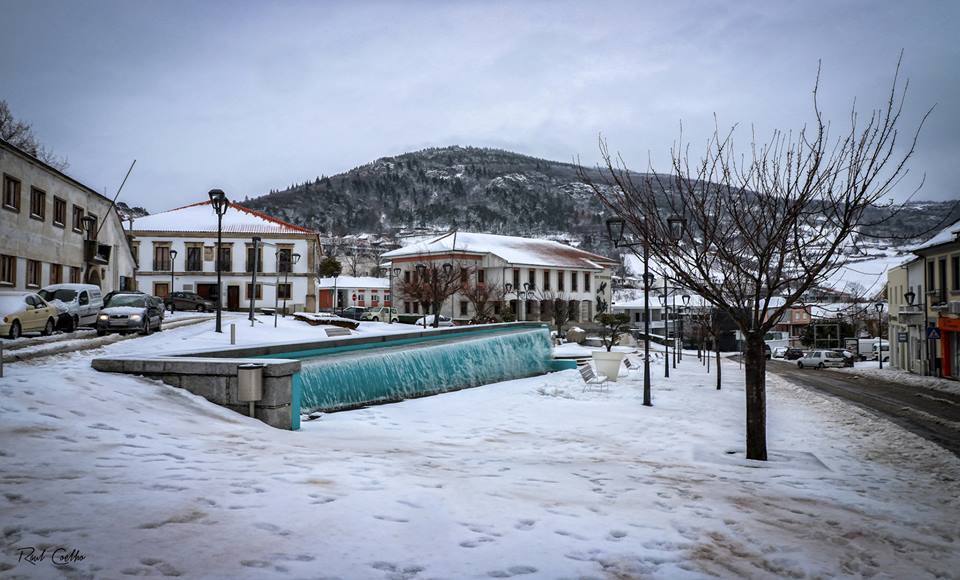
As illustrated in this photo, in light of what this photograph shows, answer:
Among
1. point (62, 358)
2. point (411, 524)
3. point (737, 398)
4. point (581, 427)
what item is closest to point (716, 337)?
point (737, 398)

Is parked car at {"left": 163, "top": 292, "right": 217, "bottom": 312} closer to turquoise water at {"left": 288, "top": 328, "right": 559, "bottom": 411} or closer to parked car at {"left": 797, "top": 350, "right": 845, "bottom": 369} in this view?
turquoise water at {"left": 288, "top": 328, "right": 559, "bottom": 411}

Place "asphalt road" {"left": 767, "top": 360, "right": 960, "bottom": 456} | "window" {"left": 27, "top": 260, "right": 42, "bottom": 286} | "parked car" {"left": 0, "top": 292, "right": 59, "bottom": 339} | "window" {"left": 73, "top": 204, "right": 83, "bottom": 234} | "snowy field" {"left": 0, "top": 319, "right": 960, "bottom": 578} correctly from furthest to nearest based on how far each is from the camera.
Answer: "window" {"left": 73, "top": 204, "right": 83, "bottom": 234} < "window" {"left": 27, "top": 260, "right": 42, "bottom": 286} < "parked car" {"left": 0, "top": 292, "right": 59, "bottom": 339} < "asphalt road" {"left": 767, "top": 360, "right": 960, "bottom": 456} < "snowy field" {"left": 0, "top": 319, "right": 960, "bottom": 578}

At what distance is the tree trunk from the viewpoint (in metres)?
9.70

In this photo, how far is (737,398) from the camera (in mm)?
20625

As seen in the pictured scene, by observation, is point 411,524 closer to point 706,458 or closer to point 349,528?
point 349,528

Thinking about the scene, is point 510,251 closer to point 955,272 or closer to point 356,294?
point 356,294

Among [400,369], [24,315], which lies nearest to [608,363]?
[400,369]

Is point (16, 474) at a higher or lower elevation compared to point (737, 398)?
higher

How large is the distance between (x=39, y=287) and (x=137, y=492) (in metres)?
22.0

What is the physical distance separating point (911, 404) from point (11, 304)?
87.2 ft

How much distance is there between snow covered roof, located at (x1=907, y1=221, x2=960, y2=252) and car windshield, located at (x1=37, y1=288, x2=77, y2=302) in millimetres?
37392

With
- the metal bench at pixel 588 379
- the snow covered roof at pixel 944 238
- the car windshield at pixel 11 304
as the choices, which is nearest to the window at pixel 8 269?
the car windshield at pixel 11 304

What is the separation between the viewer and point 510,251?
79.2 metres

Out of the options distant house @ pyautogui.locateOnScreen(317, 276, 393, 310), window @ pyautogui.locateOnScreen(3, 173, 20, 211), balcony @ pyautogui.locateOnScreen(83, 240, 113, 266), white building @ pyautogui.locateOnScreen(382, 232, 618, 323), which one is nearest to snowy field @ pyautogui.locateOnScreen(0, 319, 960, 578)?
window @ pyautogui.locateOnScreen(3, 173, 20, 211)
